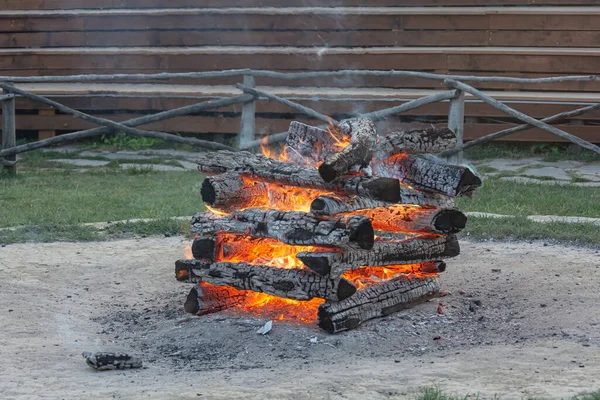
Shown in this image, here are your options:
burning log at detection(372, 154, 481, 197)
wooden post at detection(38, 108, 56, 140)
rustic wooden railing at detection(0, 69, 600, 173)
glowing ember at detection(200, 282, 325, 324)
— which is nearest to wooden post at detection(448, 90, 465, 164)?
rustic wooden railing at detection(0, 69, 600, 173)

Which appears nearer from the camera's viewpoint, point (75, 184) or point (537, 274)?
point (537, 274)

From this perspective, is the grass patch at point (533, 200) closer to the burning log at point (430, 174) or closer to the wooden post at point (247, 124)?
the wooden post at point (247, 124)

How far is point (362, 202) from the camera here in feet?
17.8

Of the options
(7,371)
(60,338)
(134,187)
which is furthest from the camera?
(134,187)

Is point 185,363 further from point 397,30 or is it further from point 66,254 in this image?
point 397,30

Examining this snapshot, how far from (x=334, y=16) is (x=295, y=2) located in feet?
1.95

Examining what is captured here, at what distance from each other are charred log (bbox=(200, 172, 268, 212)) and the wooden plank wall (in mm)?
6412

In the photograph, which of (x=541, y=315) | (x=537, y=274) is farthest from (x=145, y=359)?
(x=537, y=274)

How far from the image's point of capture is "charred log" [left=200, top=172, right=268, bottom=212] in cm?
567

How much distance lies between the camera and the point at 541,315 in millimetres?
5613

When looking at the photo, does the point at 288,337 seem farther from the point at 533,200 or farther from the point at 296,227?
the point at 533,200

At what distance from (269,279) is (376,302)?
2.08 feet

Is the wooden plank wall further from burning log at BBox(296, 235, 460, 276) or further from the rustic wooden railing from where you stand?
burning log at BBox(296, 235, 460, 276)

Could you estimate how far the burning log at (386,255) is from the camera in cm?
518
